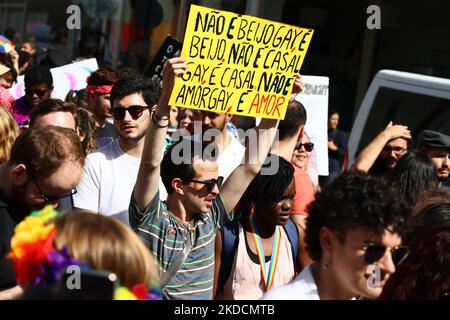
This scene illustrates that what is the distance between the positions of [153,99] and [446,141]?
7.74 ft

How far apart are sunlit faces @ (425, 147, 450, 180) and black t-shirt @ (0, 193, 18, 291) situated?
12.0 feet

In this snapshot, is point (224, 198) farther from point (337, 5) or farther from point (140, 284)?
point (337, 5)

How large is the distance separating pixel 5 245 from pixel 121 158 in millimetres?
1268

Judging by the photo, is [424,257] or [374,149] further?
[374,149]

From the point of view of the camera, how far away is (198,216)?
411 centimetres

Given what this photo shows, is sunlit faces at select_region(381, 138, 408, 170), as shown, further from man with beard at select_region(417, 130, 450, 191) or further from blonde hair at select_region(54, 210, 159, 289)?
blonde hair at select_region(54, 210, 159, 289)

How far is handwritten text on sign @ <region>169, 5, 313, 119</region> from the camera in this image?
4.43m

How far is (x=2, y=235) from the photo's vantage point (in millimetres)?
3578

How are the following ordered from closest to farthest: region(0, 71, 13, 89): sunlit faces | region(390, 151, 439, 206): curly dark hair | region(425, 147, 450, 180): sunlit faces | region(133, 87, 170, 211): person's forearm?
region(133, 87, 170, 211): person's forearm
region(390, 151, 439, 206): curly dark hair
region(425, 147, 450, 180): sunlit faces
region(0, 71, 13, 89): sunlit faces

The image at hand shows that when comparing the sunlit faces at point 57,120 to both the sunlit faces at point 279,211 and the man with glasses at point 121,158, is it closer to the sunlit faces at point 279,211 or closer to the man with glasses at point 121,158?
the man with glasses at point 121,158

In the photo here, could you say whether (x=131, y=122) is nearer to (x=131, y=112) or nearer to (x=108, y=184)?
(x=131, y=112)

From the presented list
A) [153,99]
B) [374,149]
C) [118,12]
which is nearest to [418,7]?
[118,12]

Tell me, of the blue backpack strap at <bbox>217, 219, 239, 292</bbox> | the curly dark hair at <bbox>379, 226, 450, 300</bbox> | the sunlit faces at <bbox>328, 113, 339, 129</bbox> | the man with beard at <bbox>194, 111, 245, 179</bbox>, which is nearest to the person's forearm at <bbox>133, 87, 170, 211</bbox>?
the blue backpack strap at <bbox>217, 219, 239, 292</bbox>

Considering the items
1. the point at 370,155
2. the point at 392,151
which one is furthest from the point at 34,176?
the point at 392,151
